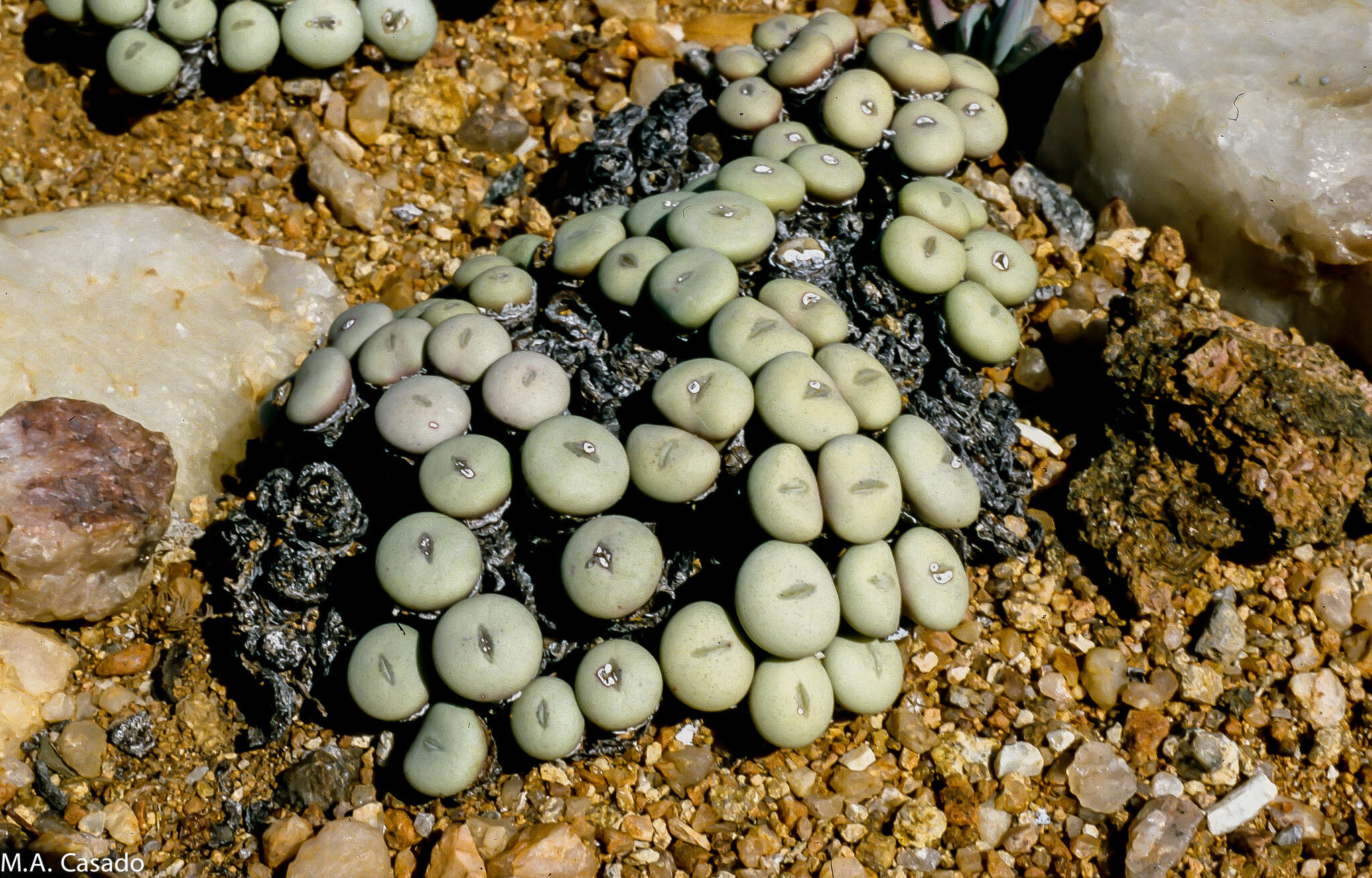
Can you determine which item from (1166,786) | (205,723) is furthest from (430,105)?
(1166,786)

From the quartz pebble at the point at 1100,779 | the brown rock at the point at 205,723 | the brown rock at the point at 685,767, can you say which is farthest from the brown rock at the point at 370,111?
the quartz pebble at the point at 1100,779

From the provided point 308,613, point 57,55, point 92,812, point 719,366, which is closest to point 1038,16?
point 719,366

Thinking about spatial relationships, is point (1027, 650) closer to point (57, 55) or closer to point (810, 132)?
point (810, 132)

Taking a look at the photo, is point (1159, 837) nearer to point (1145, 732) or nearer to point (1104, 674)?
point (1145, 732)

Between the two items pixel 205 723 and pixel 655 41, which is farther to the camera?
pixel 655 41

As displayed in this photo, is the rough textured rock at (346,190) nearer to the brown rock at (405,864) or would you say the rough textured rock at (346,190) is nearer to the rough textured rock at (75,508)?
the rough textured rock at (75,508)

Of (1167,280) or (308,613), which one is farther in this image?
(1167,280)
